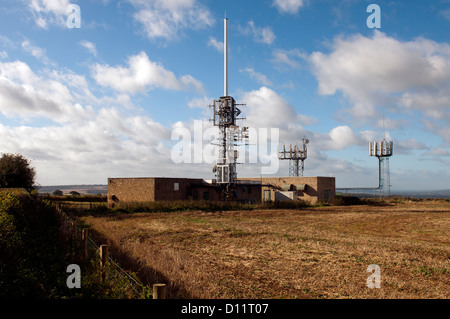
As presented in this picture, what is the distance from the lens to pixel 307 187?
44781 mm

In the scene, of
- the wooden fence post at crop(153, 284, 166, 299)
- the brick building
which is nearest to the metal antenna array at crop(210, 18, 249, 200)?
the brick building

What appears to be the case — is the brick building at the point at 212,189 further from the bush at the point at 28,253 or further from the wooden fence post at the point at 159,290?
the wooden fence post at the point at 159,290

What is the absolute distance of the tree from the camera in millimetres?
40781

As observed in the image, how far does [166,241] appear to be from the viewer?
16.7 meters

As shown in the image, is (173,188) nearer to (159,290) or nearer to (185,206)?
(185,206)

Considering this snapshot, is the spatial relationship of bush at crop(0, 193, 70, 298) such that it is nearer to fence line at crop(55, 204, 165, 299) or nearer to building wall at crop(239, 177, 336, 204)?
fence line at crop(55, 204, 165, 299)

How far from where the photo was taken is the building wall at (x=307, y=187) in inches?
1740

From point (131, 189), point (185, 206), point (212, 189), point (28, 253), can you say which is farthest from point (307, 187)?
point (28, 253)

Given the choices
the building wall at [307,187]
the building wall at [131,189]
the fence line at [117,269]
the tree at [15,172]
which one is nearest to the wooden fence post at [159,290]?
the fence line at [117,269]

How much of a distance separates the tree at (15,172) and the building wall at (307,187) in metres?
32.6

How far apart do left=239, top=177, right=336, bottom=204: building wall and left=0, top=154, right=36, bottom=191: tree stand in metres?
32.6

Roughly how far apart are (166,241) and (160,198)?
1992cm
